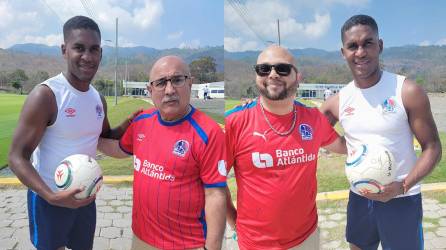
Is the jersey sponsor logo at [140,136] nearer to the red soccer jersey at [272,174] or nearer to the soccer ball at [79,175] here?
the soccer ball at [79,175]

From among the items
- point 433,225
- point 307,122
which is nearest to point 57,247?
point 307,122

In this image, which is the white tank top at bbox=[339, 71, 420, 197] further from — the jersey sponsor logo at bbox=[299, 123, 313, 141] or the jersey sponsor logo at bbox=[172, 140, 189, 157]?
the jersey sponsor logo at bbox=[172, 140, 189, 157]

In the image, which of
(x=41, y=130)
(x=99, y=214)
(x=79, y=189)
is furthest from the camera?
(x=99, y=214)

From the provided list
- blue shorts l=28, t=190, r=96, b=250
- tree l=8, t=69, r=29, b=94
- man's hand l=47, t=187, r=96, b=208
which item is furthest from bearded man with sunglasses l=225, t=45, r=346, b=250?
tree l=8, t=69, r=29, b=94

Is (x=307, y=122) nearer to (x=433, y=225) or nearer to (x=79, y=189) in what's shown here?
(x=79, y=189)

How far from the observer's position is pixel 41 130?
2.69 m

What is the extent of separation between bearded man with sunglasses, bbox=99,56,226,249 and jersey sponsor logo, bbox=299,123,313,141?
2.03ft

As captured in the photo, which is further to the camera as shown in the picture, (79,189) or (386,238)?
(386,238)

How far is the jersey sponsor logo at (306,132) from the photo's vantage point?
8.91 feet

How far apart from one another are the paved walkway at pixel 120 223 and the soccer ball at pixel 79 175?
87.3 inches

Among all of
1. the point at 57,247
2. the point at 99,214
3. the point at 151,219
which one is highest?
the point at 151,219

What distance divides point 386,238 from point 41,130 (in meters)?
2.86

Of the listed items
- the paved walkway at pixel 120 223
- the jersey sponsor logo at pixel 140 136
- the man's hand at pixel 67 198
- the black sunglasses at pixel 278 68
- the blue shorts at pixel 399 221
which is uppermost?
the black sunglasses at pixel 278 68

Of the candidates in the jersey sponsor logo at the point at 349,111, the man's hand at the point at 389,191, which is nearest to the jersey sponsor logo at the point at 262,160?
the man's hand at the point at 389,191
